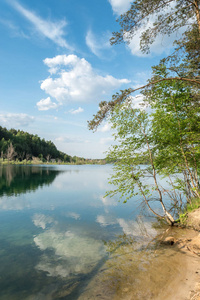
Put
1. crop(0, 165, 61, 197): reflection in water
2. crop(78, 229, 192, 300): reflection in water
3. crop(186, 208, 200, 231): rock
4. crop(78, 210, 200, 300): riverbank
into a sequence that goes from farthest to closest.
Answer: crop(0, 165, 61, 197): reflection in water → crop(186, 208, 200, 231): rock → crop(78, 229, 192, 300): reflection in water → crop(78, 210, 200, 300): riverbank

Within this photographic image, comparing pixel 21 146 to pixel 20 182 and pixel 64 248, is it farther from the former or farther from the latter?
pixel 64 248

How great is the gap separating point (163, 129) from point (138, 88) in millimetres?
2719

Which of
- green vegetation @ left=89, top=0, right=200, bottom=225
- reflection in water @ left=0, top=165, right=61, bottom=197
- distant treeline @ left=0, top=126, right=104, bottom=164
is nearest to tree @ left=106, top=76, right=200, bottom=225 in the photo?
green vegetation @ left=89, top=0, right=200, bottom=225

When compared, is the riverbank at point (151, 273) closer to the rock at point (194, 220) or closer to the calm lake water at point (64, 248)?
the calm lake water at point (64, 248)

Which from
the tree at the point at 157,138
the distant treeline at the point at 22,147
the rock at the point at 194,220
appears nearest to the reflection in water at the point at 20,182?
the tree at the point at 157,138

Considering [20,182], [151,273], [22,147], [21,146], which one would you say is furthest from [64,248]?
[22,147]

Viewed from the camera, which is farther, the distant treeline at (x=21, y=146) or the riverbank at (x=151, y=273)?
the distant treeline at (x=21, y=146)

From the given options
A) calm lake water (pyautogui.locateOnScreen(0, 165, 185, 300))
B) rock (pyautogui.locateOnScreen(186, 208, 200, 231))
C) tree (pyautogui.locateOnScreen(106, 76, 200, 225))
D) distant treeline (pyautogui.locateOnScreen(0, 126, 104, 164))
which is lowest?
calm lake water (pyautogui.locateOnScreen(0, 165, 185, 300))

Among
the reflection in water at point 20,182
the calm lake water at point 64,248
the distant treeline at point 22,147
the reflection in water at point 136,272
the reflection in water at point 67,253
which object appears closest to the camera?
the reflection in water at point 136,272

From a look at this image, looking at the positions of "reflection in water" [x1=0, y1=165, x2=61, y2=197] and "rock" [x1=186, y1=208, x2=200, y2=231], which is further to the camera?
"reflection in water" [x1=0, y1=165, x2=61, y2=197]

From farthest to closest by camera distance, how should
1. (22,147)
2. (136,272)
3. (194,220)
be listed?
(22,147), (194,220), (136,272)

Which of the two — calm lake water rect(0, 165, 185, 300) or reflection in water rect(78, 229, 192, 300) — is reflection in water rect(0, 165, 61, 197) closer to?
calm lake water rect(0, 165, 185, 300)

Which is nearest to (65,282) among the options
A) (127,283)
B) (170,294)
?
(127,283)

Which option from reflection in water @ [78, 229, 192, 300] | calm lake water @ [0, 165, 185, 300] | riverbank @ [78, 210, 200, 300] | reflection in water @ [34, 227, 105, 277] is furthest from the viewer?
reflection in water @ [34, 227, 105, 277]
